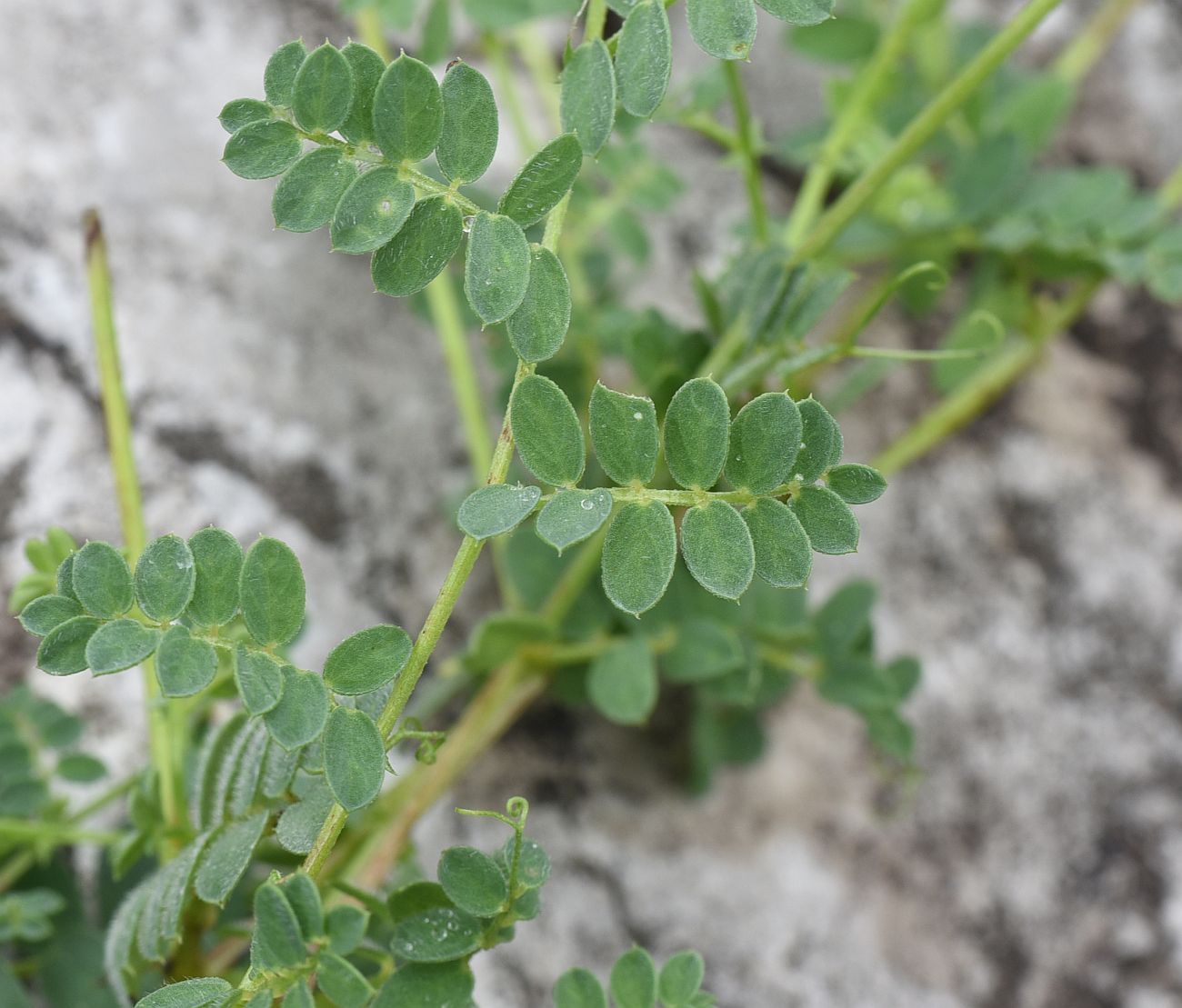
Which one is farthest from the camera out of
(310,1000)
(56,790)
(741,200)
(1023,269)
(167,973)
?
(741,200)

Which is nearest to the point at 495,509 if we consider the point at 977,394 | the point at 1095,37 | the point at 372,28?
the point at 372,28

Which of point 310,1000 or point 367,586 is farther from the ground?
point 310,1000

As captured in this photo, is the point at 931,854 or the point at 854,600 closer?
the point at 854,600

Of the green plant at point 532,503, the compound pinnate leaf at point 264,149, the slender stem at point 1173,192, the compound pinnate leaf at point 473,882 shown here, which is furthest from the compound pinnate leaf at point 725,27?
the slender stem at point 1173,192

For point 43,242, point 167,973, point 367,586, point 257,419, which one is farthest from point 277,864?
point 43,242

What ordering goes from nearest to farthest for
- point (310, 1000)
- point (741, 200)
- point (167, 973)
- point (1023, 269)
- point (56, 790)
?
point (310, 1000) < point (167, 973) < point (56, 790) < point (1023, 269) < point (741, 200)

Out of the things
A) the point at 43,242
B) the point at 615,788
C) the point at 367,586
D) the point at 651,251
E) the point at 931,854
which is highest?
the point at 43,242

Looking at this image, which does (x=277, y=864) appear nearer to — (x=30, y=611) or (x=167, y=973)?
(x=167, y=973)
